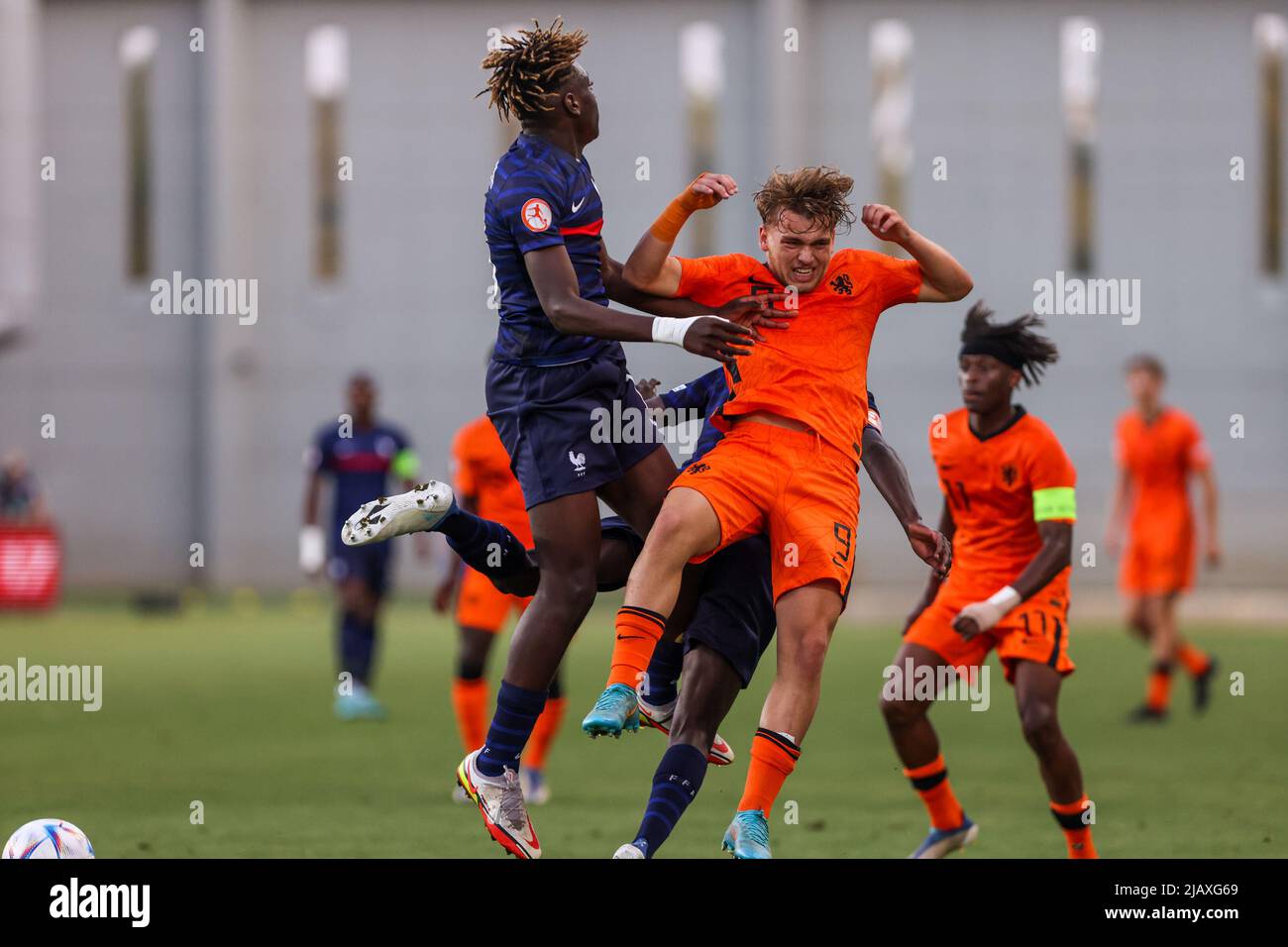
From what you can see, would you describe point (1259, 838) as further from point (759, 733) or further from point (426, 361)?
point (426, 361)

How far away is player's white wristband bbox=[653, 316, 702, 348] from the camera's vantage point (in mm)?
5891

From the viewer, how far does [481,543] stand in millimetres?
6770

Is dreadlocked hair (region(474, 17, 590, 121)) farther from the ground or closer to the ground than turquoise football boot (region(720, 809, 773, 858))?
farther from the ground

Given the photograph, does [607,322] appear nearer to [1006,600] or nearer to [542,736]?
[1006,600]

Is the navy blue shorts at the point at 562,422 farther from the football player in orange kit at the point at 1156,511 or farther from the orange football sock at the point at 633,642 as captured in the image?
the football player in orange kit at the point at 1156,511

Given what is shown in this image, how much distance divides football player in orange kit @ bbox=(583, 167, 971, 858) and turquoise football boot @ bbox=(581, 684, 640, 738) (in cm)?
7

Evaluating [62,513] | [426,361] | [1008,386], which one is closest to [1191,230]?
[426,361]

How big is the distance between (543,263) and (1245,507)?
21972 mm

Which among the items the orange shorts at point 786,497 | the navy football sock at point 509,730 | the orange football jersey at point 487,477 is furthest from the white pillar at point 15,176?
the orange shorts at point 786,497

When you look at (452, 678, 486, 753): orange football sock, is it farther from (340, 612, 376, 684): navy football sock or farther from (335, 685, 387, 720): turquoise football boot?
(340, 612, 376, 684): navy football sock

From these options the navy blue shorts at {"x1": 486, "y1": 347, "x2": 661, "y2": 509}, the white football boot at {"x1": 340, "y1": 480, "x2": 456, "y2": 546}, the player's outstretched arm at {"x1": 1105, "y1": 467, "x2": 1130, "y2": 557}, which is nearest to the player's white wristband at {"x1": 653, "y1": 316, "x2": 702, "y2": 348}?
the navy blue shorts at {"x1": 486, "y1": 347, "x2": 661, "y2": 509}

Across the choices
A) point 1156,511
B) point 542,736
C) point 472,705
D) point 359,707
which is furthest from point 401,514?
point 1156,511

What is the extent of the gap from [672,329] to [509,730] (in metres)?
1.53
